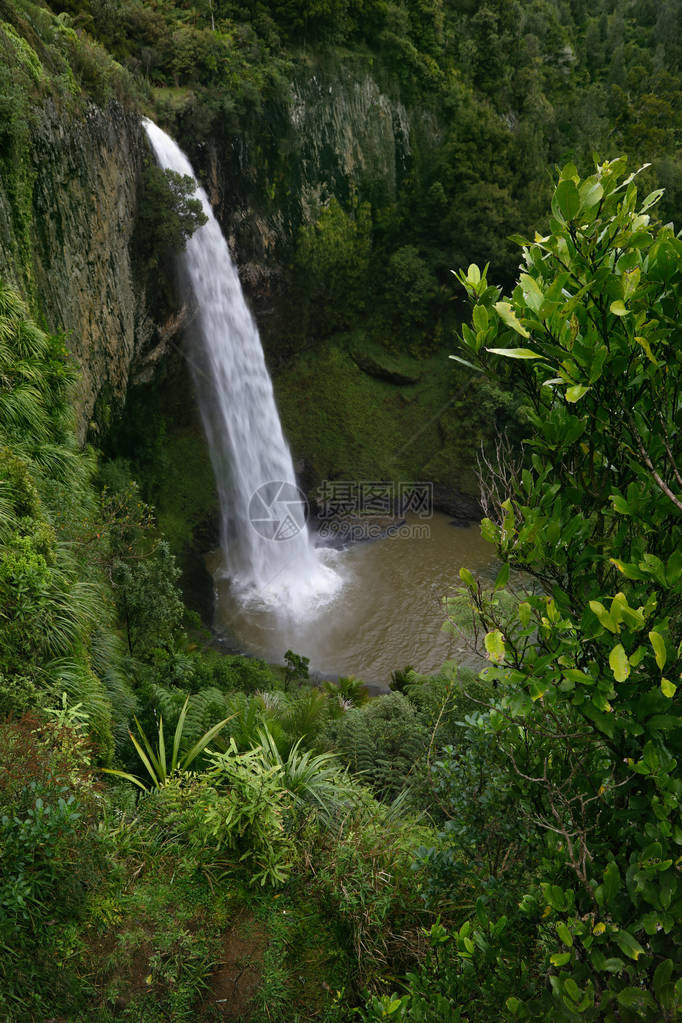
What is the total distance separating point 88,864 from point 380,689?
8.21 m

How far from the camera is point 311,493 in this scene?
16.5 meters

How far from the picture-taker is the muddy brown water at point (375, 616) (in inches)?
469

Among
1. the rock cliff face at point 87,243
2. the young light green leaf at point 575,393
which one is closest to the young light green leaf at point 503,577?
the young light green leaf at point 575,393

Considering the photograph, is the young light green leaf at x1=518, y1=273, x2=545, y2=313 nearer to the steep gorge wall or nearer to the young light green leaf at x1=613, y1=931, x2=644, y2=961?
the young light green leaf at x1=613, y1=931, x2=644, y2=961

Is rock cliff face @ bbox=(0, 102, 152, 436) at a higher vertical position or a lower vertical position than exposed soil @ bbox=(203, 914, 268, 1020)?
higher

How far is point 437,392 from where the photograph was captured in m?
18.1

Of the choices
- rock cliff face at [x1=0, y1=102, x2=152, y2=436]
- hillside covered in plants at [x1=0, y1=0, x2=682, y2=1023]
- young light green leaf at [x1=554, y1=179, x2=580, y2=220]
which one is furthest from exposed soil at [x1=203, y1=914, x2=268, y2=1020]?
rock cliff face at [x1=0, y1=102, x2=152, y2=436]

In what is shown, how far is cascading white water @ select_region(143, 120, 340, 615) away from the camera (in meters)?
13.4

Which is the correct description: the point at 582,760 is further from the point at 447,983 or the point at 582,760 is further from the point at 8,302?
the point at 8,302

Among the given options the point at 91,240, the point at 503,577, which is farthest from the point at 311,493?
the point at 503,577

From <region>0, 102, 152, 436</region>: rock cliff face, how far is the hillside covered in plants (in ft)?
0.21

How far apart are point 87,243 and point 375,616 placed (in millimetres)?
8199

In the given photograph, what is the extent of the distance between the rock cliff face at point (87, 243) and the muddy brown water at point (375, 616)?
4.93 metres

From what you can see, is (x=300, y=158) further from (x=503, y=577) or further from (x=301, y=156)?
(x=503, y=577)
